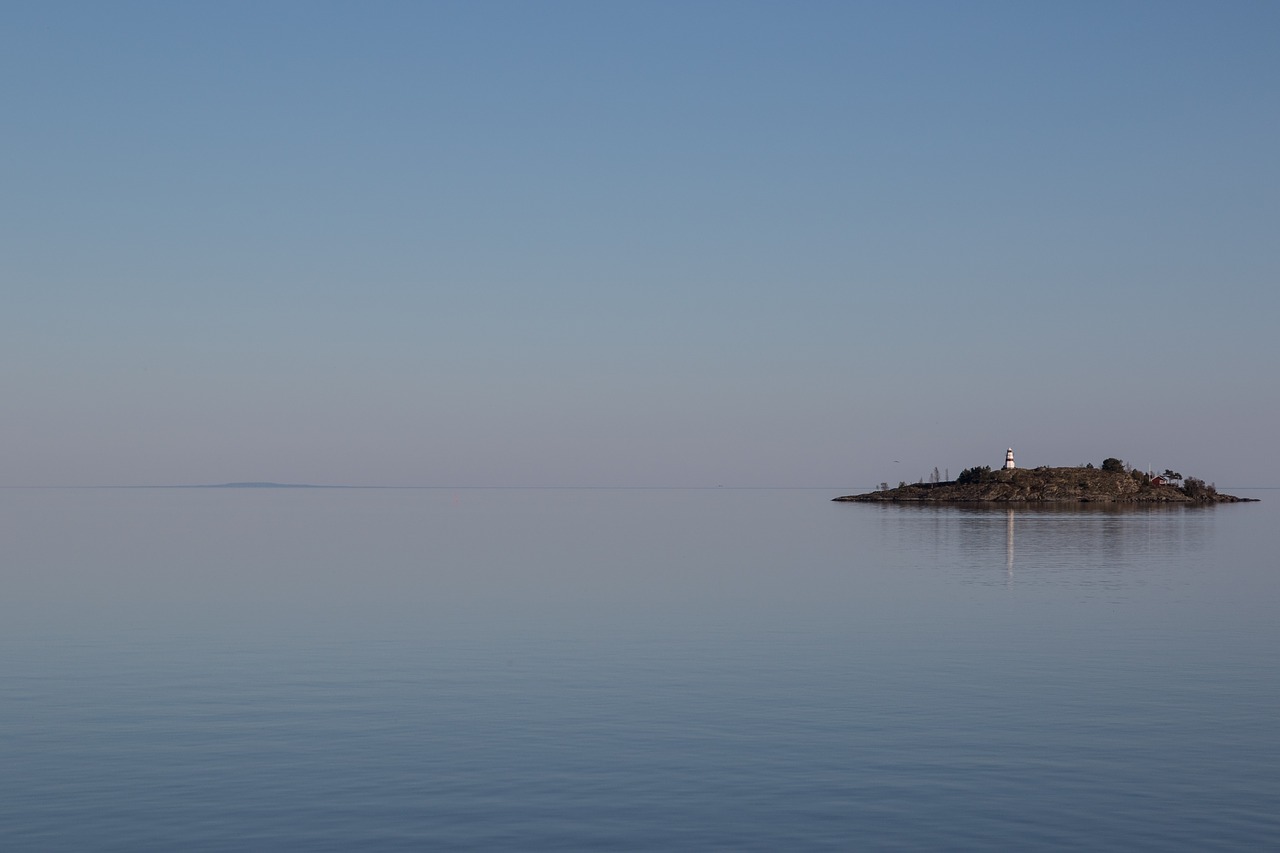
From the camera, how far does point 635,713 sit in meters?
28.9

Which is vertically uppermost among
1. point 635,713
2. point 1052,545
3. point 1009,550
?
point 1052,545

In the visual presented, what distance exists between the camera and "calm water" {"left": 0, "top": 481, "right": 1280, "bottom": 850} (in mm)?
20109

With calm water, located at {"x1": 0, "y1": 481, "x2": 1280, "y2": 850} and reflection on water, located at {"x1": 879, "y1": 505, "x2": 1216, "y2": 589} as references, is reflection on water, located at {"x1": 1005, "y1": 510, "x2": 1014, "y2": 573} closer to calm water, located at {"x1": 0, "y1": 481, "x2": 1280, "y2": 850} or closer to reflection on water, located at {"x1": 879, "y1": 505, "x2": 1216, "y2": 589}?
reflection on water, located at {"x1": 879, "y1": 505, "x2": 1216, "y2": 589}

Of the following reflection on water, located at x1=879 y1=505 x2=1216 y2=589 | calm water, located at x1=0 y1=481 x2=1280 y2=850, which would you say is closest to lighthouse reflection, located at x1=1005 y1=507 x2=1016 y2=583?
reflection on water, located at x1=879 y1=505 x2=1216 y2=589

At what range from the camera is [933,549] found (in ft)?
316

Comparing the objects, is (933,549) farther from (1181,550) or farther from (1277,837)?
(1277,837)

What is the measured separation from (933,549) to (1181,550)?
19.1m

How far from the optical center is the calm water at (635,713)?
20.1 metres

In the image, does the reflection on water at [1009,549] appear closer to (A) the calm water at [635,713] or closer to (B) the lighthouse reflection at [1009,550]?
(B) the lighthouse reflection at [1009,550]

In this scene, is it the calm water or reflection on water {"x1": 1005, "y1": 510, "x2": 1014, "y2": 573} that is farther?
reflection on water {"x1": 1005, "y1": 510, "x2": 1014, "y2": 573}

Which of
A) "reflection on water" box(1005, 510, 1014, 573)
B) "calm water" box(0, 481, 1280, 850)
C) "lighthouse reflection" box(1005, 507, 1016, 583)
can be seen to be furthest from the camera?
"reflection on water" box(1005, 510, 1014, 573)

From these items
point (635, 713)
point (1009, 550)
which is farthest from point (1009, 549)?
point (635, 713)

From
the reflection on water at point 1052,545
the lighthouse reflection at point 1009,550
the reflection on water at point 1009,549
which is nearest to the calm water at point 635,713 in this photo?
the lighthouse reflection at point 1009,550

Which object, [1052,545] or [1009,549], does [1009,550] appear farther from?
[1052,545]
